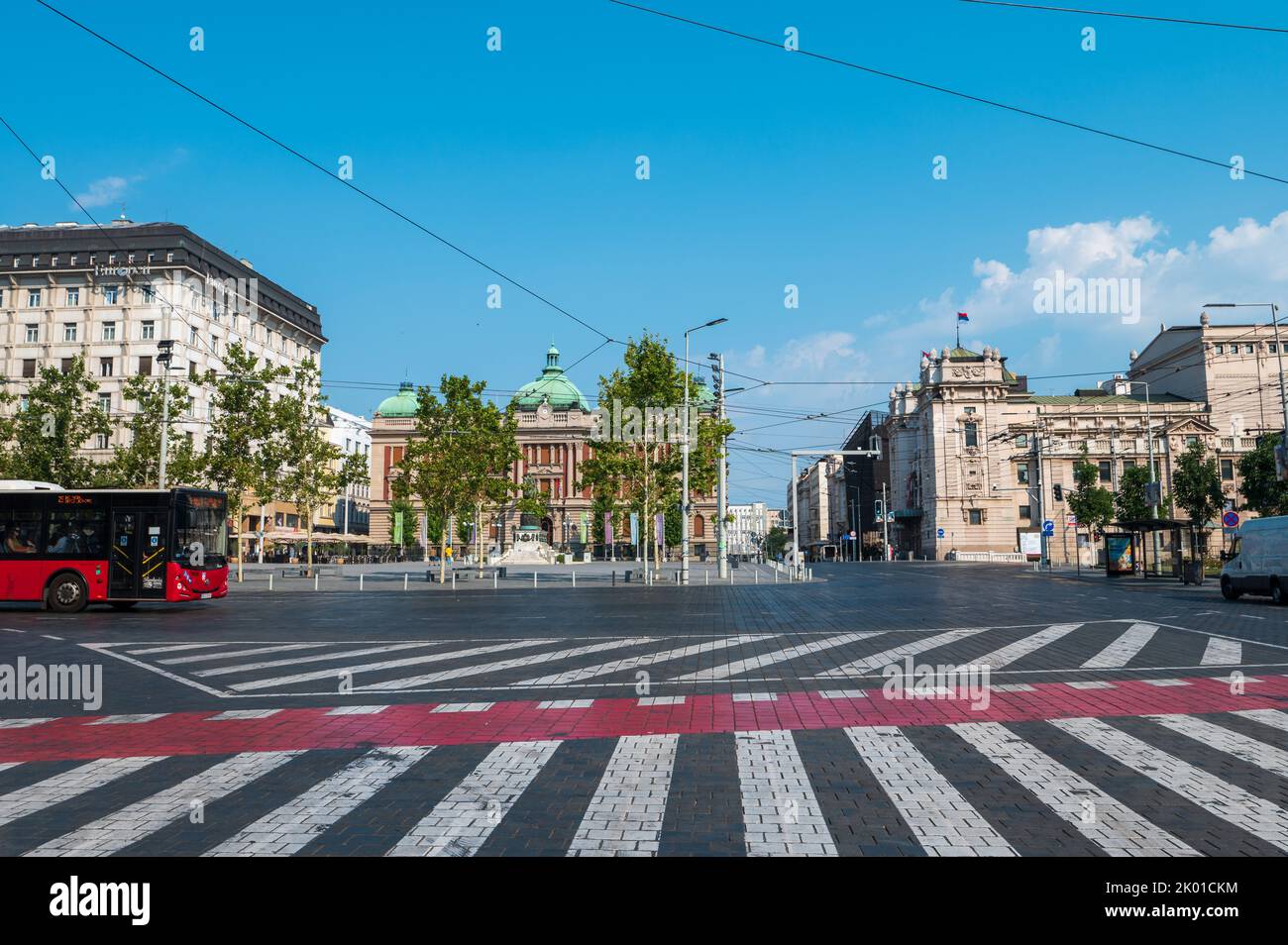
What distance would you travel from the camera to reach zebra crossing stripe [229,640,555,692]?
10867 millimetres

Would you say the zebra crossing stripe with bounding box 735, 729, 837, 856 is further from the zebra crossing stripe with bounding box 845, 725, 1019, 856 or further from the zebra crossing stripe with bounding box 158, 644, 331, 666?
the zebra crossing stripe with bounding box 158, 644, 331, 666

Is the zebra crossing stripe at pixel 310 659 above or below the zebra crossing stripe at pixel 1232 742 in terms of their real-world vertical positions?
below

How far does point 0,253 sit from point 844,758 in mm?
83457

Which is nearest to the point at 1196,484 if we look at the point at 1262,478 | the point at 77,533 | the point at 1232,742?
the point at 1262,478

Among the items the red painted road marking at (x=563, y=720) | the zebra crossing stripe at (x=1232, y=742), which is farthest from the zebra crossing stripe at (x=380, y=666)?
the zebra crossing stripe at (x=1232, y=742)

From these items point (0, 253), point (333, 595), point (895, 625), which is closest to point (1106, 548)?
point (895, 625)

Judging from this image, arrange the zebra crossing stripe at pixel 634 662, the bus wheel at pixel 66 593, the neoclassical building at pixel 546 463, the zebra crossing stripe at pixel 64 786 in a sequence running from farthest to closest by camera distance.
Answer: the neoclassical building at pixel 546 463 < the bus wheel at pixel 66 593 < the zebra crossing stripe at pixel 634 662 < the zebra crossing stripe at pixel 64 786

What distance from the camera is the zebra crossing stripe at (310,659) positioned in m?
12.1

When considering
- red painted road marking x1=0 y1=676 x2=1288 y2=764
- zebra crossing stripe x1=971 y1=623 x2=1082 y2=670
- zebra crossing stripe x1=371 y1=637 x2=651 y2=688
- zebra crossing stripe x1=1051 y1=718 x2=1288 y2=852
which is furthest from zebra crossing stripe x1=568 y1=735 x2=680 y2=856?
zebra crossing stripe x1=971 y1=623 x2=1082 y2=670

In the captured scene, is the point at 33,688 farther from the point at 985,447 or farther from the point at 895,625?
the point at 985,447

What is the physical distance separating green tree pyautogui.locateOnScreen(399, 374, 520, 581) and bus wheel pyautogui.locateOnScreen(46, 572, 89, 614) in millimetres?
21169

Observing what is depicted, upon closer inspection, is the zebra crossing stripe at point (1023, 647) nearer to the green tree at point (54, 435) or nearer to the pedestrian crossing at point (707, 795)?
the pedestrian crossing at point (707, 795)

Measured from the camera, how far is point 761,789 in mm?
5895

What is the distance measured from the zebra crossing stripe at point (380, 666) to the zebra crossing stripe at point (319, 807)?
448 cm
